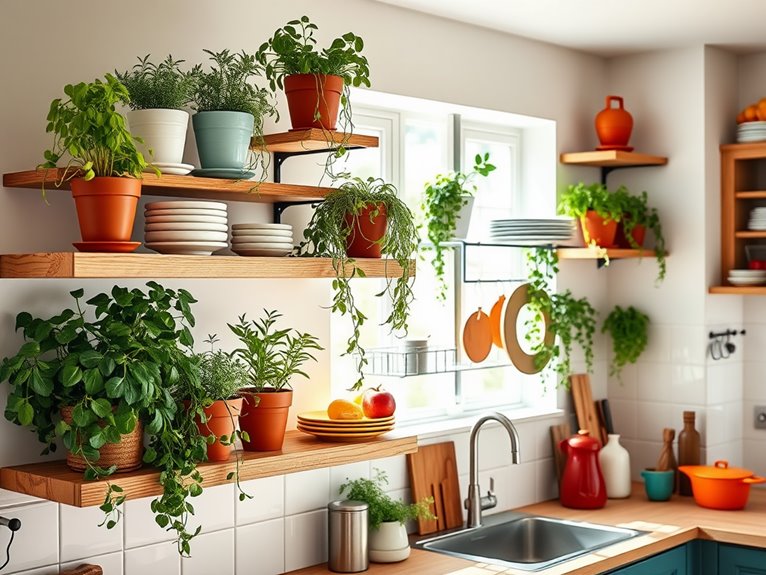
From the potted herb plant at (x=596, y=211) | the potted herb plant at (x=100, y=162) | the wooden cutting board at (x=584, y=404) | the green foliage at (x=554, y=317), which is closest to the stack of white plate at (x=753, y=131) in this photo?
the potted herb plant at (x=596, y=211)

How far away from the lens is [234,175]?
263cm

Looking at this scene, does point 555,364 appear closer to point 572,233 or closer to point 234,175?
point 572,233

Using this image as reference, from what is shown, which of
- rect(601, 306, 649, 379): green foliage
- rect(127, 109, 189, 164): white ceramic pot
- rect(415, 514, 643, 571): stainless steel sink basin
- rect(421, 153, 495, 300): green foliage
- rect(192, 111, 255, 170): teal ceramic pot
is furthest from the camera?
rect(601, 306, 649, 379): green foliage

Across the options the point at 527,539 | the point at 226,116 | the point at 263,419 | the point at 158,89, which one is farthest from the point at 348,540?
the point at 158,89

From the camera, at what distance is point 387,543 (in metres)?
3.15

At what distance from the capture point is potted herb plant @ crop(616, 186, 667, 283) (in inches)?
162

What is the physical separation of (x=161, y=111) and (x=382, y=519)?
1362 mm

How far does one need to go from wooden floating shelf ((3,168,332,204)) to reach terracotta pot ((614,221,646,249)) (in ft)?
5.12

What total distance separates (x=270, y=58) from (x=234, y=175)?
0.58 m

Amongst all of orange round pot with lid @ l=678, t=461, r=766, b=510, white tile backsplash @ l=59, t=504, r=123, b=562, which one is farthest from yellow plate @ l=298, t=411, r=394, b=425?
orange round pot with lid @ l=678, t=461, r=766, b=510

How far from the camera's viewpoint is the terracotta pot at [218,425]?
2578mm

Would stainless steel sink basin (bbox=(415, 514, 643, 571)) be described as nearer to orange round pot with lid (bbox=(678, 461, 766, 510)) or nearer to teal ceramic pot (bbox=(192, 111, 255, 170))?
orange round pot with lid (bbox=(678, 461, 766, 510))

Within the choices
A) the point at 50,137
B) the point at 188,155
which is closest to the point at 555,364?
the point at 188,155

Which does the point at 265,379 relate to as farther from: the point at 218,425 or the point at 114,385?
the point at 114,385
